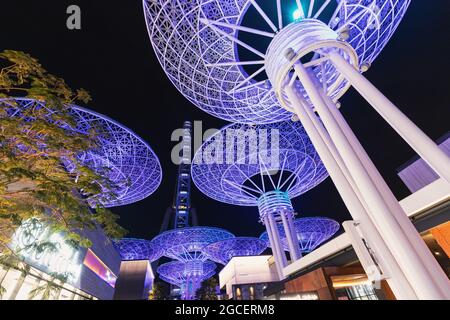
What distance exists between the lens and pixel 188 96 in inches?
763

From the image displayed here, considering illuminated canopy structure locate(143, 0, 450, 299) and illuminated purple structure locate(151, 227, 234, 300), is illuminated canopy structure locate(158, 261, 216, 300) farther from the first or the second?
illuminated canopy structure locate(143, 0, 450, 299)

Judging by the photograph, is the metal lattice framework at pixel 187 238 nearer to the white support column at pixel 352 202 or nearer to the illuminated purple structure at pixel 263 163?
the illuminated purple structure at pixel 263 163

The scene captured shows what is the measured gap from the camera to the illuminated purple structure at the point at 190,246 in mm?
44406

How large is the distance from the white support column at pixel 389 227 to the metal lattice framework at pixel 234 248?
41.6 metres

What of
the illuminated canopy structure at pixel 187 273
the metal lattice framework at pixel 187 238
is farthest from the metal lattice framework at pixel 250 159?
the illuminated canopy structure at pixel 187 273

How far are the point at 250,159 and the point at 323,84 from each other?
1909cm

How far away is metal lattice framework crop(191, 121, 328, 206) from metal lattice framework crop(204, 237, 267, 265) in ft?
60.8

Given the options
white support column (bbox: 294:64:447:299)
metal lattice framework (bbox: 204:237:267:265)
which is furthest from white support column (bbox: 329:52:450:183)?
metal lattice framework (bbox: 204:237:267:265)

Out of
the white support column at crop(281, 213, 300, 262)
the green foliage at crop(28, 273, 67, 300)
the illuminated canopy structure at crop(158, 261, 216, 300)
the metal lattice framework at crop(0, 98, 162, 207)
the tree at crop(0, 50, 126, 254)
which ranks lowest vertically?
the green foliage at crop(28, 273, 67, 300)

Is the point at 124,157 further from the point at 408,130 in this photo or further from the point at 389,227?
the point at 408,130

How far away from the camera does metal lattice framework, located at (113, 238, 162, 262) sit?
50562 millimetres

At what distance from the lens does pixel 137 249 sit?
5244 centimetres

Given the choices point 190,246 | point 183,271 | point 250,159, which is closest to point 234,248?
point 190,246
